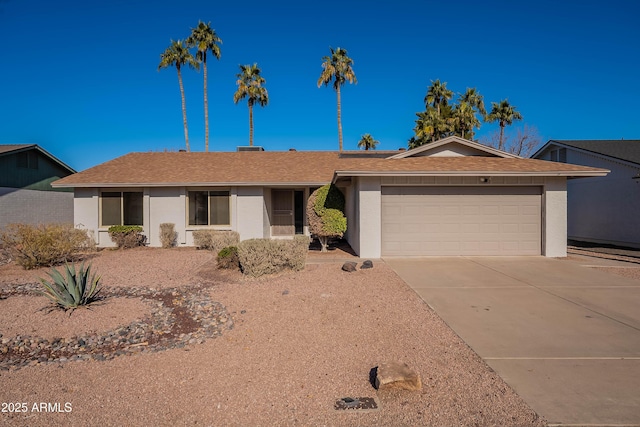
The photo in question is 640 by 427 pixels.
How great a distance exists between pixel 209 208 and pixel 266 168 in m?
3.23

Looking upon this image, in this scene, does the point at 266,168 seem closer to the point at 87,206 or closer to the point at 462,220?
the point at 87,206

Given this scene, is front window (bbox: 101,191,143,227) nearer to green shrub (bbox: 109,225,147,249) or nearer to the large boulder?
green shrub (bbox: 109,225,147,249)

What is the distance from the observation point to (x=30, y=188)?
69.8ft

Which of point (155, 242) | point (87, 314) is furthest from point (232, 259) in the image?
point (155, 242)

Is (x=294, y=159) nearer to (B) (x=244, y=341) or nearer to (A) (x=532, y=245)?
(A) (x=532, y=245)

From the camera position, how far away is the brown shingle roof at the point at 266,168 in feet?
38.2

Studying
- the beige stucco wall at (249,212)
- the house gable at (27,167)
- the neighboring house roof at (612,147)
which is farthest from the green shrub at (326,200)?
the house gable at (27,167)

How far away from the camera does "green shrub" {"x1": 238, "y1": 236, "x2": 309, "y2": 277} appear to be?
909 centimetres

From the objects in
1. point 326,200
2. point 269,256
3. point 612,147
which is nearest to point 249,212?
point 326,200

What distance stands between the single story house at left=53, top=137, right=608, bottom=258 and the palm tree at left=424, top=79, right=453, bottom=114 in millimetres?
15217

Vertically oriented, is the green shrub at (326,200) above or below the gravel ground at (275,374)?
above

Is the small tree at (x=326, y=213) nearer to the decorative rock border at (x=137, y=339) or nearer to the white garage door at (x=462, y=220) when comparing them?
the white garage door at (x=462, y=220)

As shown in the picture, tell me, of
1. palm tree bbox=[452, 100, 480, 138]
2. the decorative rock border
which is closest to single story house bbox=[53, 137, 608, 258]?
the decorative rock border

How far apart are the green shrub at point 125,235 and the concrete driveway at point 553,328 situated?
1077cm
